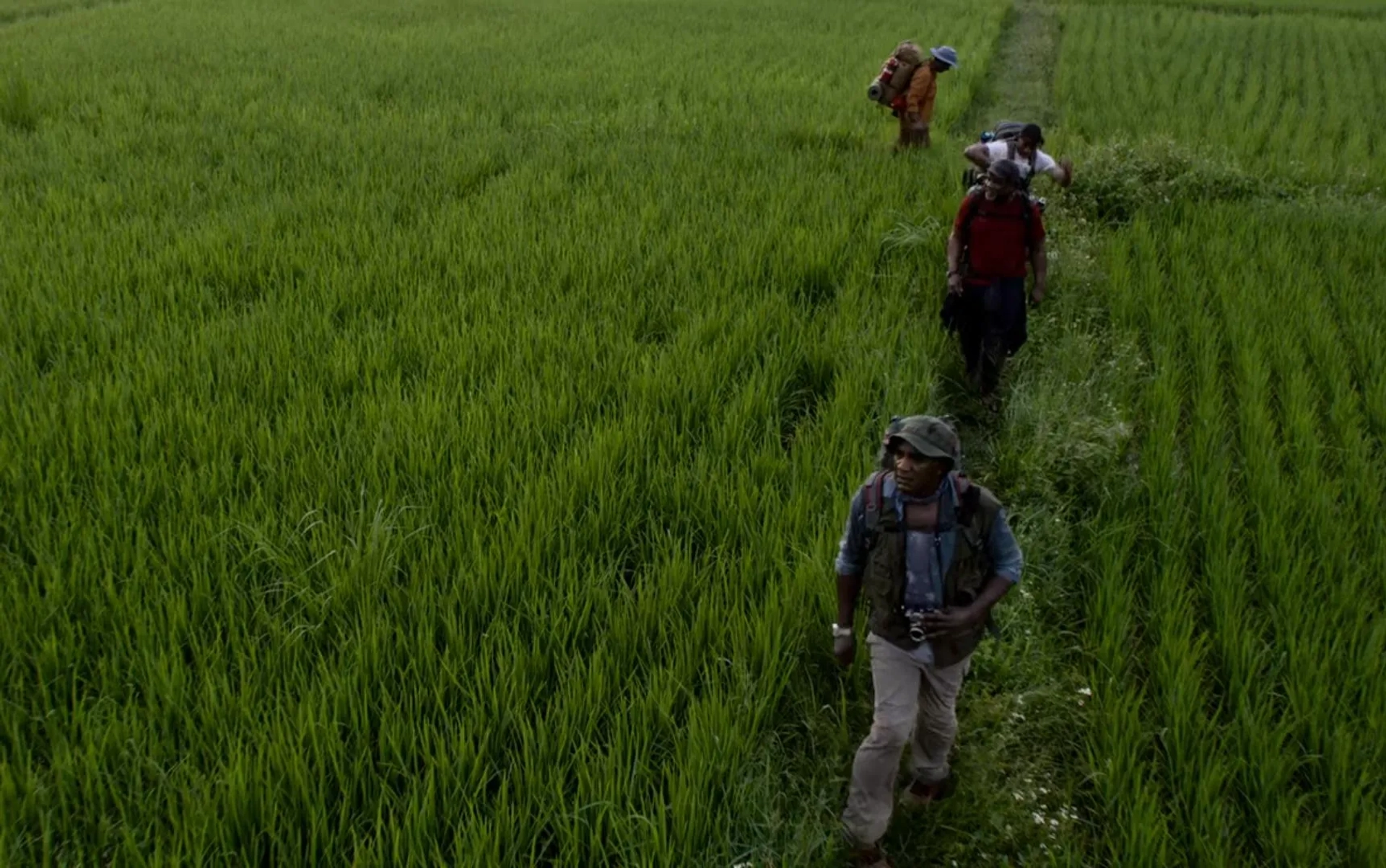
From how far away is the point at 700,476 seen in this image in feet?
9.59

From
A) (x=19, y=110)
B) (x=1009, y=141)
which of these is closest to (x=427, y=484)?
(x=1009, y=141)

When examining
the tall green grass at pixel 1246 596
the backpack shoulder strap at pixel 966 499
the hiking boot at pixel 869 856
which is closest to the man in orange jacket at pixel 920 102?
the tall green grass at pixel 1246 596

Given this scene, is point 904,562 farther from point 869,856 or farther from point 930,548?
point 869,856

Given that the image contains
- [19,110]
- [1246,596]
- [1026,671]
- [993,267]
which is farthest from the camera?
[19,110]

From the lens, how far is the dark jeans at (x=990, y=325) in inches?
150

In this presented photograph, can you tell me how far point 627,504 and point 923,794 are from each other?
46.0 inches

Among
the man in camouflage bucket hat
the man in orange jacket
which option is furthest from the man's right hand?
the man in orange jacket

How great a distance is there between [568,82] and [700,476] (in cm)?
806

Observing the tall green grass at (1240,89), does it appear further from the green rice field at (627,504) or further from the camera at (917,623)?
the camera at (917,623)

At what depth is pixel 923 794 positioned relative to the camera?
7.02ft

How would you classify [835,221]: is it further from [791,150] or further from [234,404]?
[234,404]

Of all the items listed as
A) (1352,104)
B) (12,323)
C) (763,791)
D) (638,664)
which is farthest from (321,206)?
(1352,104)

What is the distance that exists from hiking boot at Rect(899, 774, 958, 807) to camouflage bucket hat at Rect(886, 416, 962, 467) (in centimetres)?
78

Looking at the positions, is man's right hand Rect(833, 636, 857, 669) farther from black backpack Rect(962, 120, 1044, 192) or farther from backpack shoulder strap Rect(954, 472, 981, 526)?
black backpack Rect(962, 120, 1044, 192)
